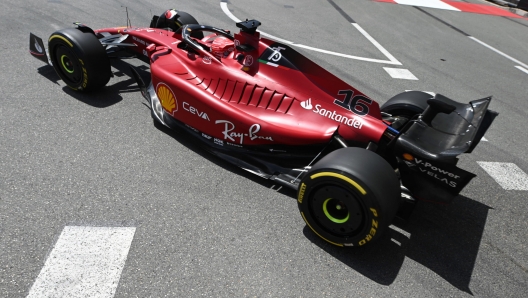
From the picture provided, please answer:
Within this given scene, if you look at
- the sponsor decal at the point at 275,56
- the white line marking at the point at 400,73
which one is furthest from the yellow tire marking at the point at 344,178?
the white line marking at the point at 400,73

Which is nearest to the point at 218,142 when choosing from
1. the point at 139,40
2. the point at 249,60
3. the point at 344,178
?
the point at 249,60

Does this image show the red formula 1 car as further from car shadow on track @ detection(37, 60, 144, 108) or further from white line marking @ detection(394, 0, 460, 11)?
white line marking @ detection(394, 0, 460, 11)

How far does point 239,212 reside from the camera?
11.8 ft

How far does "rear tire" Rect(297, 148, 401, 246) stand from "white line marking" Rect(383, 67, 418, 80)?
4.52 metres

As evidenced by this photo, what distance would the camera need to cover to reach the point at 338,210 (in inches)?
131

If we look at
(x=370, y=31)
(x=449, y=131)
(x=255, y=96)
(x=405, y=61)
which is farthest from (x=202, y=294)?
(x=370, y=31)

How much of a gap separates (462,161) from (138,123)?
3.79m

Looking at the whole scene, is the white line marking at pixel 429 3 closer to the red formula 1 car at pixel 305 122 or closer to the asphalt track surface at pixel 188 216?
the asphalt track surface at pixel 188 216

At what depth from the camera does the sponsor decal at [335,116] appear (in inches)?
149

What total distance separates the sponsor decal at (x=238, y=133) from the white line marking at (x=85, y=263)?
4.36 ft

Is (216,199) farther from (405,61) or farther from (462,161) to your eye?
(405,61)

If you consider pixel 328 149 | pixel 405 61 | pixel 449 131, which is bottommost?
pixel 405 61

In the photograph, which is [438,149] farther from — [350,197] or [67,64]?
[67,64]

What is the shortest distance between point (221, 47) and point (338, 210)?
236 centimetres
